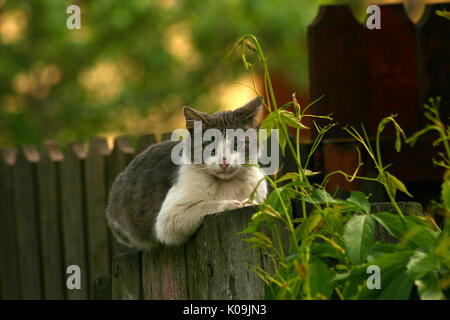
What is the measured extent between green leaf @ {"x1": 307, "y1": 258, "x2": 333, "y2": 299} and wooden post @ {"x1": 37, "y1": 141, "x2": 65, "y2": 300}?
13.8ft

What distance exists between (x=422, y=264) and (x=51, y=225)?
15.1 ft

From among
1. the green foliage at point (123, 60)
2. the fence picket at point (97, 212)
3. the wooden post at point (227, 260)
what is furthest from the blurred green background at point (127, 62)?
the wooden post at point (227, 260)

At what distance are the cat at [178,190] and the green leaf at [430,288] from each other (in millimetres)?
1622

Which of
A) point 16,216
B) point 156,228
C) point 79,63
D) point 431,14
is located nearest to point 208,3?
point 79,63

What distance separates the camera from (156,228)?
370cm

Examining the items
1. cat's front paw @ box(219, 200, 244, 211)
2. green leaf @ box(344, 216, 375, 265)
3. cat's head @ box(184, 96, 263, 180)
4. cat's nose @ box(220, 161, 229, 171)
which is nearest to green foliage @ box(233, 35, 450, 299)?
green leaf @ box(344, 216, 375, 265)

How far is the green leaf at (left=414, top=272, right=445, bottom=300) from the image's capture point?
6.08ft

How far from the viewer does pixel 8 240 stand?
637 centimetres

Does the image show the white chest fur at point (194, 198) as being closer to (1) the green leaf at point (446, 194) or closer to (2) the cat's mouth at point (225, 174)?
(2) the cat's mouth at point (225, 174)

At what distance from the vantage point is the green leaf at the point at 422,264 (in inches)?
72.0

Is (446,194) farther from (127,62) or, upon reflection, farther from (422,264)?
(127,62)
